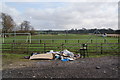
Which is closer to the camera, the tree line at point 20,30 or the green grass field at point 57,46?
the green grass field at point 57,46

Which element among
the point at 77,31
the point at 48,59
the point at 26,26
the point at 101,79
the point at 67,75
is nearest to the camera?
the point at 101,79

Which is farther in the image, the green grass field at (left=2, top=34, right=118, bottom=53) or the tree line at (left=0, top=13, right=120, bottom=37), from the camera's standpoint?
the tree line at (left=0, top=13, right=120, bottom=37)

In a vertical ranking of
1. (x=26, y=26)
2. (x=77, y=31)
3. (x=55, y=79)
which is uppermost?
(x=26, y=26)

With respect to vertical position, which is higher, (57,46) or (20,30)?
(20,30)

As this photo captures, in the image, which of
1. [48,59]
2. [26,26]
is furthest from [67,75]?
[26,26]

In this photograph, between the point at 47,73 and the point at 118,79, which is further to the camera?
the point at 47,73

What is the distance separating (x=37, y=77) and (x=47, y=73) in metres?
0.50

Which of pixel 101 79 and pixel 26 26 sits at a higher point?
pixel 26 26

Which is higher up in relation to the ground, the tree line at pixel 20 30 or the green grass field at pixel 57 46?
the tree line at pixel 20 30

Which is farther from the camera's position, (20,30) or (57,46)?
(20,30)

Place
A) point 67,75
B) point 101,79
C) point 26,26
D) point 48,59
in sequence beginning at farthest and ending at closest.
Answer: point 26,26 → point 48,59 → point 67,75 → point 101,79

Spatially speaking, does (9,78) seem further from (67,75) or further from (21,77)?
(67,75)

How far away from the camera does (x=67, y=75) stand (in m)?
4.23

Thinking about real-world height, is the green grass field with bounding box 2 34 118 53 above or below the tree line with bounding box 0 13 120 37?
below
